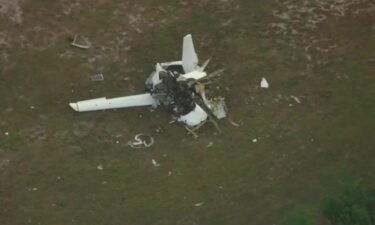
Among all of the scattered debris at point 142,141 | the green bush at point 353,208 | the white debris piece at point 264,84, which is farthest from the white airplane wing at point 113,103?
the green bush at point 353,208

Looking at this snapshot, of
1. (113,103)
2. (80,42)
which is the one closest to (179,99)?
(113,103)

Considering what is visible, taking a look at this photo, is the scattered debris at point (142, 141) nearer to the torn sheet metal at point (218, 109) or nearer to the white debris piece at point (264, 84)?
the torn sheet metal at point (218, 109)

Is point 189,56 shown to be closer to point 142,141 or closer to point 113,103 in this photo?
point 113,103

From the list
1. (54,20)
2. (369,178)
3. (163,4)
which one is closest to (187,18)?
(163,4)

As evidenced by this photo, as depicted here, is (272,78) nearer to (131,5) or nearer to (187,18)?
(187,18)

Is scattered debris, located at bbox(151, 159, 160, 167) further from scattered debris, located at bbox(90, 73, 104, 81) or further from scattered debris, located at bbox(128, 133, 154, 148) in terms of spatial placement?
scattered debris, located at bbox(90, 73, 104, 81)

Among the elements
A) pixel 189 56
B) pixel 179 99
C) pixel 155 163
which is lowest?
pixel 155 163
